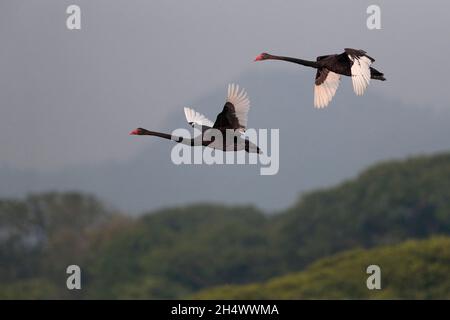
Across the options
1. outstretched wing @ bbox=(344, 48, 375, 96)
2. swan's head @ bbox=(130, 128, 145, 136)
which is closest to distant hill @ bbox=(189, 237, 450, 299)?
outstretched wing @ bbox=(344, 48, 375, 96)

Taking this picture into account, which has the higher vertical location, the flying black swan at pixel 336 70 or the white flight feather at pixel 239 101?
the flying black swan at pixel 336 70

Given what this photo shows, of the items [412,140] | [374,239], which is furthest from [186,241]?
[412,140]

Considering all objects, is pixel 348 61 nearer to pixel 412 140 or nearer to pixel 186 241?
pixel 186 241

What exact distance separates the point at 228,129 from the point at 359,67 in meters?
1.59

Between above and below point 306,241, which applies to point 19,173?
above

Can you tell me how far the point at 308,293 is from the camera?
31953 millimetres

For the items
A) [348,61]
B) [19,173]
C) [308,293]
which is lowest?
[308,293]

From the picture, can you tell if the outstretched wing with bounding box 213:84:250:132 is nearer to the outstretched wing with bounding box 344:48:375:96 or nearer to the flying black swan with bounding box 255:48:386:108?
the flying black swan with bounding box 255:48:386:108

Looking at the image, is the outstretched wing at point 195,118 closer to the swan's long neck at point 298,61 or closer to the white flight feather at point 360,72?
the swan's long neck at point 298,61

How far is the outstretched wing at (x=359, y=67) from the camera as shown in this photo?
1080 centimetres

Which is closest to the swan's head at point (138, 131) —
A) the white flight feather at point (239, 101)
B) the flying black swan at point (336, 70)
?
the white flight feather at point (239, 101)

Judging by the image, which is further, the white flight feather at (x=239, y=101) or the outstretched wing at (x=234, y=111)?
the white flight feather at (x=239, y=101)
